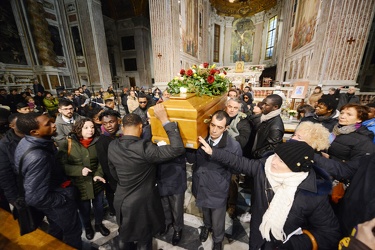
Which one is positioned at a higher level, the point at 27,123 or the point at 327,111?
the point at 27,123

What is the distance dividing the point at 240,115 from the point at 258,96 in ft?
31.7

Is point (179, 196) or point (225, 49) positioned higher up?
point (225, 49)

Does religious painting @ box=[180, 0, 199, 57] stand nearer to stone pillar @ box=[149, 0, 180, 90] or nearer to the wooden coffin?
stone pillar @ box=[149, 0, 180, 90]

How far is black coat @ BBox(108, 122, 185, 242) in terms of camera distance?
1345 millimetres

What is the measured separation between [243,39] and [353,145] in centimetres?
2103

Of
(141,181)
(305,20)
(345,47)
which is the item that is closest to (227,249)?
(141,181)

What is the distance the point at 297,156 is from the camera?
1.05 metres

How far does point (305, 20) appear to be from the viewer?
31.0ft

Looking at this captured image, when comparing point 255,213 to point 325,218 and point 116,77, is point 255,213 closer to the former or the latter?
point 325,218

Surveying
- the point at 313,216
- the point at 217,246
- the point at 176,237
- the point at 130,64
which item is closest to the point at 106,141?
the point at 176,237

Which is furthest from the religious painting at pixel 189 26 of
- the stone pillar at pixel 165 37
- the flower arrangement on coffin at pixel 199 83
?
the flower arrangement on coffin at pixel 199 83

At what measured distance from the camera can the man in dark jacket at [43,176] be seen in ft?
4.26

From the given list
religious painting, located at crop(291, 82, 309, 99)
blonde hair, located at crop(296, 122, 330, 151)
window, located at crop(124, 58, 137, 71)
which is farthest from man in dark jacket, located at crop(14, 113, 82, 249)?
window, located at crop(124, 58, 137, 71)

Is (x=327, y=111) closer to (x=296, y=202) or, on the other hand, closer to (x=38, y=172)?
(x=296, y=202)
